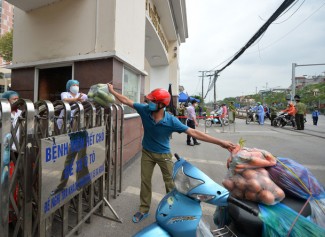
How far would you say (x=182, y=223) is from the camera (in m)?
1.47

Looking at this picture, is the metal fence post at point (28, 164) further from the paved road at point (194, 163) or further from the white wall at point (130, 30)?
the white wall at point (130, 30)

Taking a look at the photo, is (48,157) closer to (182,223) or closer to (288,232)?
(182,223)

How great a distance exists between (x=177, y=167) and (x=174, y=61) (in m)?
15.2

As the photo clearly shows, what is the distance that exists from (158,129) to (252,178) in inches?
46.9

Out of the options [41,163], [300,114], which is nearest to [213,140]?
[41,163]

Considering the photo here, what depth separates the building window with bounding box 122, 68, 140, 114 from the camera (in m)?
5.10

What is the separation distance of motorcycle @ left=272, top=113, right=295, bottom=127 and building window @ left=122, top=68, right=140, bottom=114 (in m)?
11.5

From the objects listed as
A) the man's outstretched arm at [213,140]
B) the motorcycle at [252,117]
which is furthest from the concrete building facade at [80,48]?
the motorcycle at [252,117]

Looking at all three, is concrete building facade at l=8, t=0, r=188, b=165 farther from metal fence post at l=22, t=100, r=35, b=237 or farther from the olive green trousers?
metal fence post at l=22, t=100, r=35, b=237

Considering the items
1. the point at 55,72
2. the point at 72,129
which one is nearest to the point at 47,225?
the point at 72,129

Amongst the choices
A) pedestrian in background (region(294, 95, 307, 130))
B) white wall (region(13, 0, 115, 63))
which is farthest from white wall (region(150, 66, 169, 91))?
white wall (region(13, 0, 115, 63))

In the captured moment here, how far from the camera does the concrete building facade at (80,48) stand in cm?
426

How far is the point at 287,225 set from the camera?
1707 mm

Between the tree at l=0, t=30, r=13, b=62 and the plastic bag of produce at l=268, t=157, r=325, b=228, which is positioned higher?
the tree at l=0, t=30, r=13, b=62
